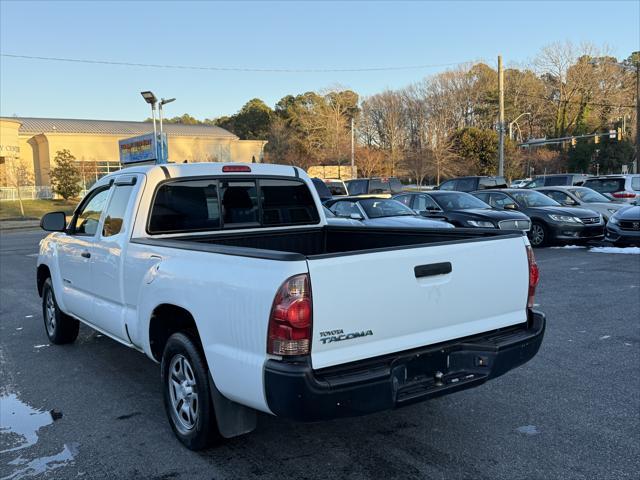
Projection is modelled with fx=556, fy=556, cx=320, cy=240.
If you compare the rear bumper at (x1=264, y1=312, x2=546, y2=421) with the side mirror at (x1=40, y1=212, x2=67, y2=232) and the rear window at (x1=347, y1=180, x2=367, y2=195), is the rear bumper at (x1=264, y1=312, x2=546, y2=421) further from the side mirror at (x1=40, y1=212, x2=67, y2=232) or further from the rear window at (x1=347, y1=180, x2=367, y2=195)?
the rear window at (x1=347, y1=180, x2=367, y2=195)

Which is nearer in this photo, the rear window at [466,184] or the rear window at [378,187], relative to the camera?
the rear window at [466,184]

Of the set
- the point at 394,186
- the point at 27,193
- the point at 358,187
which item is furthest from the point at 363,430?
the point at 27,193

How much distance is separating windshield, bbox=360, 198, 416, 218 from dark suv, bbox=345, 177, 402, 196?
12.1m

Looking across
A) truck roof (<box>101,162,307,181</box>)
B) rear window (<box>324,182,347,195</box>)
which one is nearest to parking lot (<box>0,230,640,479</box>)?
truck roof (<box>101,162,307,181</box>)

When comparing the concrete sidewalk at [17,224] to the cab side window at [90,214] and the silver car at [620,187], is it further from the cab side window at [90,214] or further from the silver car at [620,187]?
the silver car at [620,187]

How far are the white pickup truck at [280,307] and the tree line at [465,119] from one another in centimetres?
4826

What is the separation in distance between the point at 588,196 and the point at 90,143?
158ft

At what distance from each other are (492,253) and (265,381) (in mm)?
1681

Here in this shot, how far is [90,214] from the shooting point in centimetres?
554

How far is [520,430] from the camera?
390 cm

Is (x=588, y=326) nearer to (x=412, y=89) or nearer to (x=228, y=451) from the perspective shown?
(x=228, y=451)

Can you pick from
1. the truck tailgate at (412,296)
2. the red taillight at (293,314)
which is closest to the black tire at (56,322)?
the red taillight at (293,314)

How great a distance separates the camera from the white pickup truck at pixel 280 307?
290 cm

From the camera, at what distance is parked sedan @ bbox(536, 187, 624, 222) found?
16.3 m
